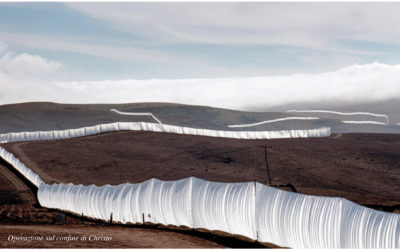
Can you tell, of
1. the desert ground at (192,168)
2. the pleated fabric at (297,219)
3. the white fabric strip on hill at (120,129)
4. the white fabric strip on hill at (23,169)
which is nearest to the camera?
the pleated fabric at (297,219)

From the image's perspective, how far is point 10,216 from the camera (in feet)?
109

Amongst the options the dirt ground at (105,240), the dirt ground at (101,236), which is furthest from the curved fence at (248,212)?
the dirt ground at (105,240)

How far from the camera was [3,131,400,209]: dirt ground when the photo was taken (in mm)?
48469

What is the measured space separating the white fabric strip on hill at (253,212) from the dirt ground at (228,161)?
56.0 ft

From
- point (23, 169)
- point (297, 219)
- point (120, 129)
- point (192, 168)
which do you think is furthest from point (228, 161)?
point (297, 219)

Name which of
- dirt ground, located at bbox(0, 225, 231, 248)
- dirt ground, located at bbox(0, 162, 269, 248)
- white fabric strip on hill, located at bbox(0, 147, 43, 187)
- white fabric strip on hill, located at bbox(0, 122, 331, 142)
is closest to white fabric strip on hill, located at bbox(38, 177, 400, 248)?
dirt ground, located at bbox(0, 162, 269, 248)

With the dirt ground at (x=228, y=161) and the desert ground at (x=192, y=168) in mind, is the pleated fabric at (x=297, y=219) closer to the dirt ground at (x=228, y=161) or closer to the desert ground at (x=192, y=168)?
the desert ground at (x=192, y=168)

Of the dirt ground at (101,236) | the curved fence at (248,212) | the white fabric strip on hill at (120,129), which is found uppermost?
the white fabric strip on hill at (120,129)

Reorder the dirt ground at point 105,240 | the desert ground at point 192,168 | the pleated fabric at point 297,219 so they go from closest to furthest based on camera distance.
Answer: the pleated fabric at point 297,219 < the dirt ground at point 105,240 < the desert ground at point 192,168

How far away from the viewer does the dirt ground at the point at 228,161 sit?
48.5m

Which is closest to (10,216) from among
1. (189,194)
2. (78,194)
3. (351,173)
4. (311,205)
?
(78,194)

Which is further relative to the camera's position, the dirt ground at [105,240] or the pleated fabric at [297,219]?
the dirt ground at [105,240]

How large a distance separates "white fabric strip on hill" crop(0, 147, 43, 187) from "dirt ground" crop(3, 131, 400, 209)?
167 cm

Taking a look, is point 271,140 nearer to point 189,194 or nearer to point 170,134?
point 170,134
